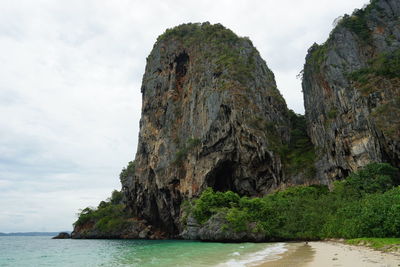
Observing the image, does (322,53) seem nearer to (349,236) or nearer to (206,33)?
(206,33)

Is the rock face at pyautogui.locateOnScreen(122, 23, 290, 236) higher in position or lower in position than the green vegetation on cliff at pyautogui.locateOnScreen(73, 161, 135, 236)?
higher

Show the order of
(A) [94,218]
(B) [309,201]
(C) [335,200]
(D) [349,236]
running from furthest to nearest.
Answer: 1. (A) [94,218]
2. (B) [309,201]
3. (C) [335,200]
4. (D) [349,236]

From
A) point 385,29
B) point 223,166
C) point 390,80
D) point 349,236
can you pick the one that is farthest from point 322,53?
point 349,236

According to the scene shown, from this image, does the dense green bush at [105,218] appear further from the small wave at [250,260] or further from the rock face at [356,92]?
the small wave at [250,260]

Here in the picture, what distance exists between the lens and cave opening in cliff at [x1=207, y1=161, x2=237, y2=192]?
5047cm

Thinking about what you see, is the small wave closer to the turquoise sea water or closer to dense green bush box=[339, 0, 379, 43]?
the turquoise sea water

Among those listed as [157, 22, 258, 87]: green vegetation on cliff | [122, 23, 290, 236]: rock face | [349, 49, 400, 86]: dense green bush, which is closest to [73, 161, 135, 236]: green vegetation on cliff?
[122, 23, 290, 236]: rock face

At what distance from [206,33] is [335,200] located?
45.7m

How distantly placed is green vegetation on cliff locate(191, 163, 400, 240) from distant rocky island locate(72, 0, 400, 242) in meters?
0.12

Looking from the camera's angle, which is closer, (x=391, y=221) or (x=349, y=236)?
(x=391, y=221)

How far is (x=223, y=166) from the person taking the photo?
5131cm

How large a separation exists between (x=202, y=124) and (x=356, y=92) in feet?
81.4

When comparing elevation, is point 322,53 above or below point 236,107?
above

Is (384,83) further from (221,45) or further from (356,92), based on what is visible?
(221,45)
